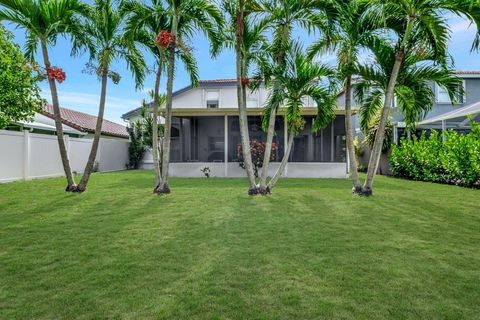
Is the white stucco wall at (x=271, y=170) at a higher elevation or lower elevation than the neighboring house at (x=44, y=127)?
lower

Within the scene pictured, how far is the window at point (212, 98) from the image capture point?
66.1 ft

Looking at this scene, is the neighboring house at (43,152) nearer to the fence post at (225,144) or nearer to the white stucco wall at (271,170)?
the white stucco wall at (271,170)

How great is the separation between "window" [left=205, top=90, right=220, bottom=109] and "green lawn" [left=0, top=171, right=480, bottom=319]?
46.4ft

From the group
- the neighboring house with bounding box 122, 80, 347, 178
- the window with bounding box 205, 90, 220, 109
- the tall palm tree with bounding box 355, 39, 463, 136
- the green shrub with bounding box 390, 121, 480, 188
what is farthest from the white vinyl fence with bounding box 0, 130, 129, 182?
Answer: the green shrub with bounding box 390, 121, 480, 188

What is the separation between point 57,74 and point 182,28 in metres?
3.51

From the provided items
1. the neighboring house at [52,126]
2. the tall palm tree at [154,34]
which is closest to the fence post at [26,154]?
the neighboring house at [52,126]

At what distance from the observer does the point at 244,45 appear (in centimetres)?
852

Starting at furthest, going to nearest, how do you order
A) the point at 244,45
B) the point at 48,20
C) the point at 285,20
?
the point at 244,45 → the point at 285,20 → the point at 48,20

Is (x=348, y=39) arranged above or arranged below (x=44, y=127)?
above

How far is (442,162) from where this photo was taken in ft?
37.4

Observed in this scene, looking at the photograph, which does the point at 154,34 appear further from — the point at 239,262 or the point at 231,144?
the point at 239,262

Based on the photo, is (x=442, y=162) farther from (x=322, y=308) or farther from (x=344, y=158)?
(x=322, y=308)

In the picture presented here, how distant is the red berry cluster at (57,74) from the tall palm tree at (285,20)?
5.42 m

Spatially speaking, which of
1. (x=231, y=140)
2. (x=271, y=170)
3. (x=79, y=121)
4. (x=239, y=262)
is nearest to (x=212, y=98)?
(x=231, y=140)
